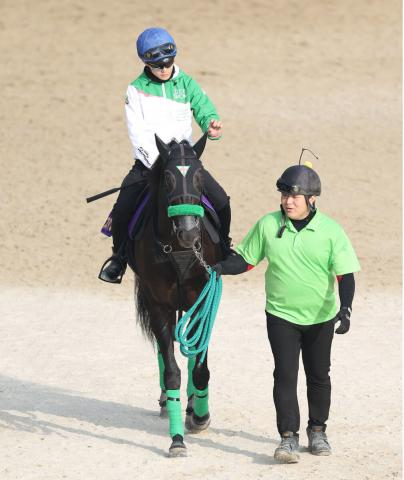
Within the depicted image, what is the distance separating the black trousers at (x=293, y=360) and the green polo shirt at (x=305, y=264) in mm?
76

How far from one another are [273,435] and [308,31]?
15.5 m

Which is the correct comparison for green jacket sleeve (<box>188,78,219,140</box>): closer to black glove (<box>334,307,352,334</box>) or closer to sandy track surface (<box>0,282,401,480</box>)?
black glove (<box>334,307,352,334</box>)

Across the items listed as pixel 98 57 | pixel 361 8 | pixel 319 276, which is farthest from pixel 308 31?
pixel 319 276

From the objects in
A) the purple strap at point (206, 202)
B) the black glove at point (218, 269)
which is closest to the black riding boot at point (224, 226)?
the purple strap at point (206, 202)

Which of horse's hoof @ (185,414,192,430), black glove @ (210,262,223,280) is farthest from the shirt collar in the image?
horse's hoof @ (185,414,192,430)

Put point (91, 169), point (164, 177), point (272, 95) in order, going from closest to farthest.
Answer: point (164, 177)
point (91, 169)
point (272, 95)

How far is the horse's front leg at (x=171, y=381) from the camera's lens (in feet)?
27.9

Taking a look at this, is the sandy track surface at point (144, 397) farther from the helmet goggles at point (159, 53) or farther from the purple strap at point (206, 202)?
the helmet goggles at point (159, 53)

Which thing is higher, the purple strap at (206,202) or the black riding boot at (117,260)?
the purple strap at (206,202)

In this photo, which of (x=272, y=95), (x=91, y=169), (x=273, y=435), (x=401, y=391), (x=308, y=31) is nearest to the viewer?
(x=273, y=435)

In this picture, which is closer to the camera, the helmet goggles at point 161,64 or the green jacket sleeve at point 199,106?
the helmet goggles at point 161,64

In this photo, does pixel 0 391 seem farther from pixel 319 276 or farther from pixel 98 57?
pixel 98 57

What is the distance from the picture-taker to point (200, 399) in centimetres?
911

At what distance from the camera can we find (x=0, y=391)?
33.8 ft
